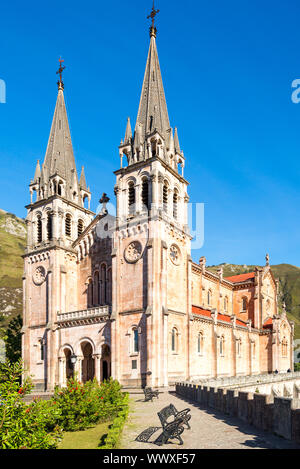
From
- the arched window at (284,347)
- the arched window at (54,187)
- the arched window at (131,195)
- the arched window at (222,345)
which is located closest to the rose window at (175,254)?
the arched window at (131,195)

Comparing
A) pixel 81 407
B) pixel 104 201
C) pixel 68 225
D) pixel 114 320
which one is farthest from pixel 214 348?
pixel 81 407

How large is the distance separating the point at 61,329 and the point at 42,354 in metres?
3.89

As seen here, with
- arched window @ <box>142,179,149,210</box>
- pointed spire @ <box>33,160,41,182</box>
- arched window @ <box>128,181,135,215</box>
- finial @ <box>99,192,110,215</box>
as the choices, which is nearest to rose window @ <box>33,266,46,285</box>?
finial @ <box>99,192,110,215</box>

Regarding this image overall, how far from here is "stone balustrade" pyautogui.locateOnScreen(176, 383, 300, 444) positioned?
13.5m

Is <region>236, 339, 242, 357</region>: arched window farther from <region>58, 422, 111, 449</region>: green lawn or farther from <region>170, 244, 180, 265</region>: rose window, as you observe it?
<region>58, 422, 111, 449</region>: green lawn

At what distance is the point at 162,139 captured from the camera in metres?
40.7

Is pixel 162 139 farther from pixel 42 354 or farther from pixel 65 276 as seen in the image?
pixel 42 354

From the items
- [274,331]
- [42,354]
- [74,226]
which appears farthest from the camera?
[274,331]

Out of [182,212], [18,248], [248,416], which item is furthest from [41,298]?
[18,248]

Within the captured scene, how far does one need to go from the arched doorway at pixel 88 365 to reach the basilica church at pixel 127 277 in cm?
10

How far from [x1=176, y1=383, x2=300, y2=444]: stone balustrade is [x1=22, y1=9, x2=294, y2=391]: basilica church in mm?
13867

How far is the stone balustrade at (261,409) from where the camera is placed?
1349 cm

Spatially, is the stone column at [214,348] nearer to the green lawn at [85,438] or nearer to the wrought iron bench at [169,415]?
the green lawn at [85,438]

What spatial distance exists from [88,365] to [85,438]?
26.7 metres
